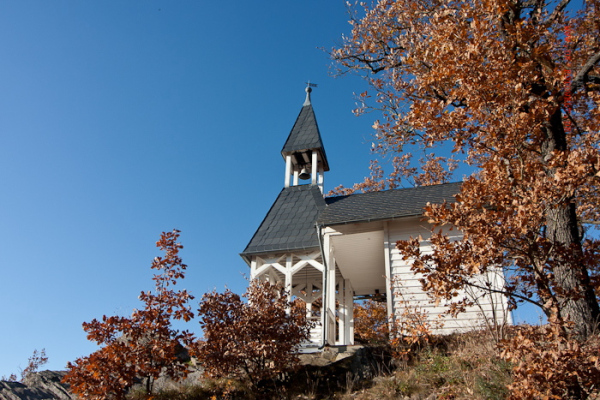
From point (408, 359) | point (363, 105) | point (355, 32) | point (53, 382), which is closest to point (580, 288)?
point (408, 359)

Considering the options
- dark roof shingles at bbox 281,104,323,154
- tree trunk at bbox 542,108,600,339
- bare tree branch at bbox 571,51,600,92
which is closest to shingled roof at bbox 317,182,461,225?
dark roof shingles at bbox 281,104,323,154

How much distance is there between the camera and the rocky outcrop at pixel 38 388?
27.3 ft

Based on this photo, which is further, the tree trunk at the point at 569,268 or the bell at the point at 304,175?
the bell at the point at 304,175

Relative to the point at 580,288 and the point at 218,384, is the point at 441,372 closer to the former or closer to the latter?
the point at 580,288

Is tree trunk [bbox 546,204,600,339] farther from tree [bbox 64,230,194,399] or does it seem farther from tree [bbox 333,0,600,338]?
tree [bbox 64,230,194,399]

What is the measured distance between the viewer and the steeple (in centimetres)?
1644

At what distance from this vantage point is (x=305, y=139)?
17.0m

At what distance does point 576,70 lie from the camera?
7703 mm

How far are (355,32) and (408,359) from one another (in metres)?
6.90

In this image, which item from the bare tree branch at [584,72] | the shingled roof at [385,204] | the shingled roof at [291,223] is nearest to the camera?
the bare tree branch at [584,72]

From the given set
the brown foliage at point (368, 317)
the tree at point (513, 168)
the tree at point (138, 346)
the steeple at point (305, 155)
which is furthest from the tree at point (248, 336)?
the brown foliage at point (368, 317)

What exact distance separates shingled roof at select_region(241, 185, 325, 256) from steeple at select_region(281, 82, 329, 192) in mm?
649

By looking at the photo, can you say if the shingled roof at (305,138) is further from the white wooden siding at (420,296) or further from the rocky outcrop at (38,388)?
the rocky outcrop at (38,388)

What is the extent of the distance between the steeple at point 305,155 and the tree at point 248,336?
27.5 ft
